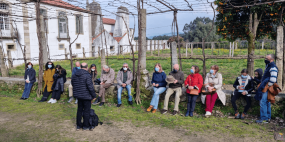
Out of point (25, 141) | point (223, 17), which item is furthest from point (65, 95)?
point (223, 17)

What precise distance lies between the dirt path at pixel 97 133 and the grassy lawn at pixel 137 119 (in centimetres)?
4

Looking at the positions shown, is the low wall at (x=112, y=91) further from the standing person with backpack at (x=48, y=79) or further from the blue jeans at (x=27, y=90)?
the blue jeans at (x=27, y=90)

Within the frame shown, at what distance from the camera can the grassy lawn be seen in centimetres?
447

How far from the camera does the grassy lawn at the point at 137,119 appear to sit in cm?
447

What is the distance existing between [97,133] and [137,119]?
123 cm

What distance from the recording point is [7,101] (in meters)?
7.38

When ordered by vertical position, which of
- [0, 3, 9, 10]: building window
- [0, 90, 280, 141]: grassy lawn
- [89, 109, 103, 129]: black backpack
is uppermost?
[0, 3, 9, 10]: building window

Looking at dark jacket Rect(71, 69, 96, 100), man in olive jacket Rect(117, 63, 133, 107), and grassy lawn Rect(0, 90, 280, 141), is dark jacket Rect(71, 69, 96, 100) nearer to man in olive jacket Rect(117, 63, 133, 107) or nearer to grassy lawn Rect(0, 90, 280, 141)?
grassy lawn Rect(0, 90, 280, 141)

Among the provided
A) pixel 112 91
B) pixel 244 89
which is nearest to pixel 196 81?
pixel 244 89

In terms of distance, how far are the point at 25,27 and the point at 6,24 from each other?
1.59 m

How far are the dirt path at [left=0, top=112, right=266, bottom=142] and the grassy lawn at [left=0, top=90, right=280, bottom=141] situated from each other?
40mm

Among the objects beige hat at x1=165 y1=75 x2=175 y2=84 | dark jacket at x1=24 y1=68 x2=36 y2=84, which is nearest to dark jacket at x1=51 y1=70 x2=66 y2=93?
dark jacket at x1=24 y1=68 x2=36 y2=84

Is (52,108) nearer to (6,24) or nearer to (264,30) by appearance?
(264,30)

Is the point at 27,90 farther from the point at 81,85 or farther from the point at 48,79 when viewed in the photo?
the point at 81,85
